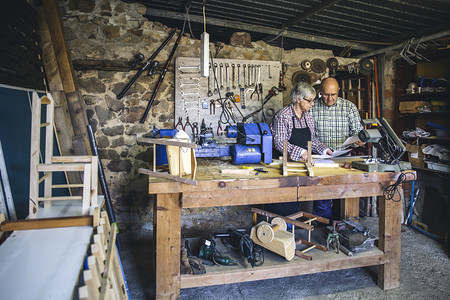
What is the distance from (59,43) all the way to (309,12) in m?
3.17

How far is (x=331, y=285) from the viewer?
279cm

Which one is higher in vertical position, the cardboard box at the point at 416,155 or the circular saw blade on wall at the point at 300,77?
the circular saw blade on wall at the point at 300,77

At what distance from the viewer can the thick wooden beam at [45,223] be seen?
1605 millimetres

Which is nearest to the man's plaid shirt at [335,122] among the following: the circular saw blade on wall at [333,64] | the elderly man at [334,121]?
the elderly man at [334,121]

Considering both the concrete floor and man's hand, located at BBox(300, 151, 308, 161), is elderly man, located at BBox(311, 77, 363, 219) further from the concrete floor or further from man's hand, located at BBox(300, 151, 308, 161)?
the concrete floor

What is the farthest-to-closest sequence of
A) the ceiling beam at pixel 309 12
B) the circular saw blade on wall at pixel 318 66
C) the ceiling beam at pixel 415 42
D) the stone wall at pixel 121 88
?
the circular saw blade on wall at pixel 318 66, the ceiling beam at pixel 415 42, the stone wall at pixel 121 88, the ceiling beam at pixel 309 12

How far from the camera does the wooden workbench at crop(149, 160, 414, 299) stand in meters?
2.21

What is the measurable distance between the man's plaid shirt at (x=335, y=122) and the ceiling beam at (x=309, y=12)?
1.20 meters

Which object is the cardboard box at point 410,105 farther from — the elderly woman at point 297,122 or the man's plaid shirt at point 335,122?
the elderly woman at point 297,122

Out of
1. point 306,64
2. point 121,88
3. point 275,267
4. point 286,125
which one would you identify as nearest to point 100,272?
point 275,267

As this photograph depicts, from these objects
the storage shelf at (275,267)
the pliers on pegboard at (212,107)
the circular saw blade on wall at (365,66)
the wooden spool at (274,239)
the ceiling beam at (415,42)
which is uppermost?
the ceiling beam at (415,42)

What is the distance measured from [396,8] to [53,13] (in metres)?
4.26

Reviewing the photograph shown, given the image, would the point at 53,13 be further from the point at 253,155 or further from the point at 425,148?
the point at 425,148

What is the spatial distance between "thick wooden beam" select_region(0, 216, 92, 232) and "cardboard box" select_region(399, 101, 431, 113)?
4.68m
